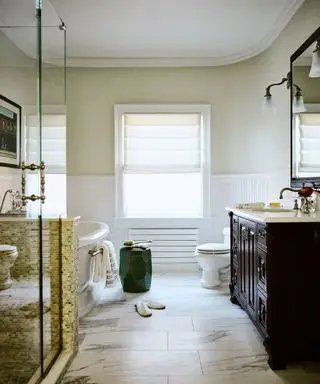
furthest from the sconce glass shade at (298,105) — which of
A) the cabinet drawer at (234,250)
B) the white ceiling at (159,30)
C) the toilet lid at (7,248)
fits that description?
the toilet lid at (7,248)

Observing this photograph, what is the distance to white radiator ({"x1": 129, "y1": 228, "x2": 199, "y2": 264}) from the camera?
483cm

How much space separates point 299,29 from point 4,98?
97.2 inches

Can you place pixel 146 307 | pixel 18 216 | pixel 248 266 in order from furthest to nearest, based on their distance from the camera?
pixel 146 307, pixel 248 266, pixel 18 216

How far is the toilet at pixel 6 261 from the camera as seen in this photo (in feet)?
7.99

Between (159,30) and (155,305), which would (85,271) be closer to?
(155,305)

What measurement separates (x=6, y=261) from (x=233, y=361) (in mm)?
1521

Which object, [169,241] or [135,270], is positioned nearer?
[135,270]

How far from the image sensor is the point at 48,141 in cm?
318

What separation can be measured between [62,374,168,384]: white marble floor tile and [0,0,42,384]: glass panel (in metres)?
0.20

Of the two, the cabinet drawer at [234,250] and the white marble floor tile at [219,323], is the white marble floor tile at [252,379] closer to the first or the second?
the white marble floor tile at [219,323]

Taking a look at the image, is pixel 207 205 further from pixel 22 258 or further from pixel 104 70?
pixel 22 258

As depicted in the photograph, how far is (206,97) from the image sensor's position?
484cm

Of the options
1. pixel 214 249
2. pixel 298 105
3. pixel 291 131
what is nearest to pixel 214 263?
pixel 214 249

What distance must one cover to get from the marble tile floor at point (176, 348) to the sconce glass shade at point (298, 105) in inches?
68.4
